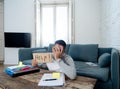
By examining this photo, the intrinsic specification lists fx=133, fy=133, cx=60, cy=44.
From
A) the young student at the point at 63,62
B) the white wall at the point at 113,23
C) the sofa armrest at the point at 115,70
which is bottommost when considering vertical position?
the sofa armrest at the point at 115,70

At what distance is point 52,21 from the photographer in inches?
195

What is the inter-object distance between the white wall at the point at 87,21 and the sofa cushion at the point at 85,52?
1397mm

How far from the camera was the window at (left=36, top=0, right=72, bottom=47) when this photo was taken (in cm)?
485

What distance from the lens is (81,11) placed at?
4.64 metres

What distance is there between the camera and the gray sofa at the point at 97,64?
2.15 m

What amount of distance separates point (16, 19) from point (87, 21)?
2608 mm

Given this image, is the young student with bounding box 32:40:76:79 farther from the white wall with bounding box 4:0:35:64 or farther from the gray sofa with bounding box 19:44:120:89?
the white wall with bounding box 4:0:35:64

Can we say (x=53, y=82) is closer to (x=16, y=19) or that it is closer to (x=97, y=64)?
(x=97, y=64)

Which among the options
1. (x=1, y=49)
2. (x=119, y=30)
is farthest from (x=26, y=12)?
(x=119, y=30)

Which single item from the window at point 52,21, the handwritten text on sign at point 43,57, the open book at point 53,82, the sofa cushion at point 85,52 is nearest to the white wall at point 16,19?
the window at point 52,21

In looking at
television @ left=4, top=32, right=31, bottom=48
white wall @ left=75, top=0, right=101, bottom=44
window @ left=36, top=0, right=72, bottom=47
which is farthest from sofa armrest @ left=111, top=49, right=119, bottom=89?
television @ left=4, top=32, right=31, bottom=48

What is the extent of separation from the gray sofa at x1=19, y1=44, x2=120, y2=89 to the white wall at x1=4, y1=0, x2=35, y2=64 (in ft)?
5.16

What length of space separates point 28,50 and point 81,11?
2.31 metres

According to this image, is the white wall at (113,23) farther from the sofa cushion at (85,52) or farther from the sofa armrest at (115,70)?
the sofa armrest at (115,70)
